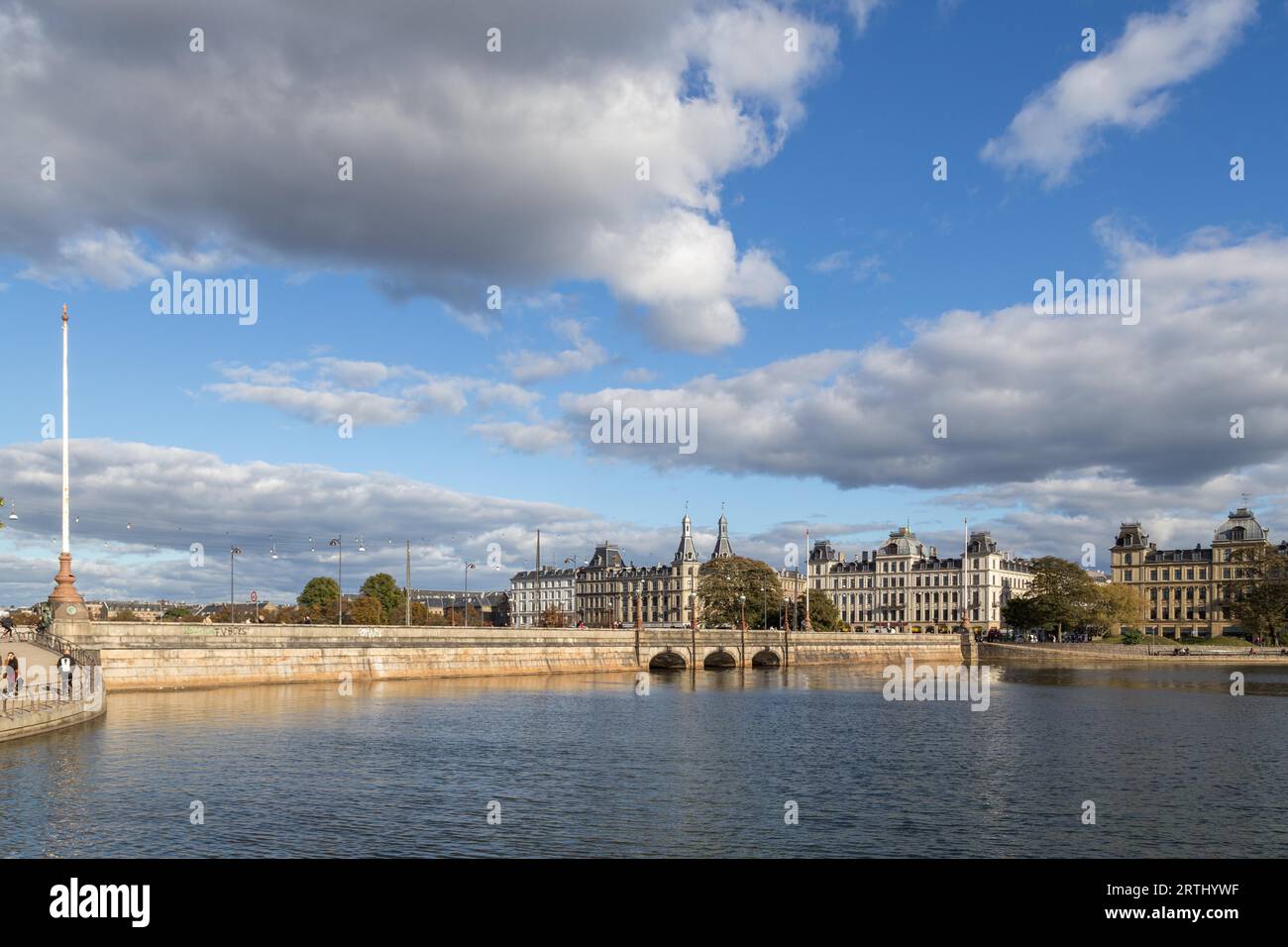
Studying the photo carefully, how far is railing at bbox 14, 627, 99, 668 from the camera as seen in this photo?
58844 mm

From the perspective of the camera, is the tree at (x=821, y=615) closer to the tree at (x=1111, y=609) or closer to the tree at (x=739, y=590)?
the tree at (x=739, y=590)

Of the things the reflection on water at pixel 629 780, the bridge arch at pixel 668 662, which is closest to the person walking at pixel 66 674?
the reflection on water at pixel 629 780

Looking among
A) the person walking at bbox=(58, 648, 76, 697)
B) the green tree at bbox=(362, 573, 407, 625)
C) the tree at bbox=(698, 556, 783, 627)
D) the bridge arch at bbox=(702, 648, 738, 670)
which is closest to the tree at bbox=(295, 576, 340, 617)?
the green tree at bbox=(362, 573, 407, 625)

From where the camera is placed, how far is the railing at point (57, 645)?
5884cm

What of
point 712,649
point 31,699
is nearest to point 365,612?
point 712,649

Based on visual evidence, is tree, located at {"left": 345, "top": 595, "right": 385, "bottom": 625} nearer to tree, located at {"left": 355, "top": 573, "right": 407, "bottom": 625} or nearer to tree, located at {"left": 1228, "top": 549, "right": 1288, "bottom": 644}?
tree, located at {"left": 355, "top": 573, "right": 407, "bottom": 625}

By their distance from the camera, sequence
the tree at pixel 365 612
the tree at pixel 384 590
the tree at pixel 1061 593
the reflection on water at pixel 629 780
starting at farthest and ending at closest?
the tree at pixel 384 590 → the tree at pixel 1061 593 → the tree at pixel 365 612 → the reflection on water at pixel 629 780

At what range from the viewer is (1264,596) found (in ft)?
558

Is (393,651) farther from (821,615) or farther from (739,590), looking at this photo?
(821,615)

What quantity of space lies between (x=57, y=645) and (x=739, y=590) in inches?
4811

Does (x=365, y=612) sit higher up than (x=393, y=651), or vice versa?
(x=393, y=651)

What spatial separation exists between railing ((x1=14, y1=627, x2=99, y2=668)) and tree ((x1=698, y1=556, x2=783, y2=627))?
382 feet

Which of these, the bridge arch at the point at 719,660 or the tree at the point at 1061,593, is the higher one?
A: the tree at the point at 1061,593

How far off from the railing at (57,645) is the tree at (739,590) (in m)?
117
